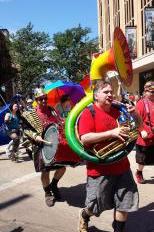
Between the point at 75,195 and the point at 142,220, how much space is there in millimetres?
1699

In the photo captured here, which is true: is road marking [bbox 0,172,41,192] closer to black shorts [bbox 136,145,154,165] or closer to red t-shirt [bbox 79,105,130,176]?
black shorts [bbox 136,145,154,165]

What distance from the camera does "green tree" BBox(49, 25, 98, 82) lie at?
172 feet

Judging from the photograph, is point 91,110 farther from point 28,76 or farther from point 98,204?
point 28,76

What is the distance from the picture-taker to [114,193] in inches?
192

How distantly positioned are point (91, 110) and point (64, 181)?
12.9 ft

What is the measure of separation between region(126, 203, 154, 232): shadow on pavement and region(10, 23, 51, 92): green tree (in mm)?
45988

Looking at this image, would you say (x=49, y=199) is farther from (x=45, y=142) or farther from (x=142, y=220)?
(x=142, y=220)

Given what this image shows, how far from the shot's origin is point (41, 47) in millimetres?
54156

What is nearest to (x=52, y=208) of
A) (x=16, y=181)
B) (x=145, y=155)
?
(x=145, y=155)

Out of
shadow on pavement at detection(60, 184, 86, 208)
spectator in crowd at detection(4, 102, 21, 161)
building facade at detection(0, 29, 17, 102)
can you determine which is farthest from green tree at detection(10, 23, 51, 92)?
shadow on pavement at detection(60, 184, 86, 208)

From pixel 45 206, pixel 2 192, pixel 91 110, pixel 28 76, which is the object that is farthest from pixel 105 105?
pixel 28 76

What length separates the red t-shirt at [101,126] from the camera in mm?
4723

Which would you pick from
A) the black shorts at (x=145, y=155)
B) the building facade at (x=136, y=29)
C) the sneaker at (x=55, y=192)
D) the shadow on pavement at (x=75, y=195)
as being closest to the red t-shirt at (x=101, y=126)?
the shadow on pavement at (x=75, y=195)

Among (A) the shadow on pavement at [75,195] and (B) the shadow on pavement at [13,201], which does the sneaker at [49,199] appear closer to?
(A) the shadow on pavement at [75,195]
